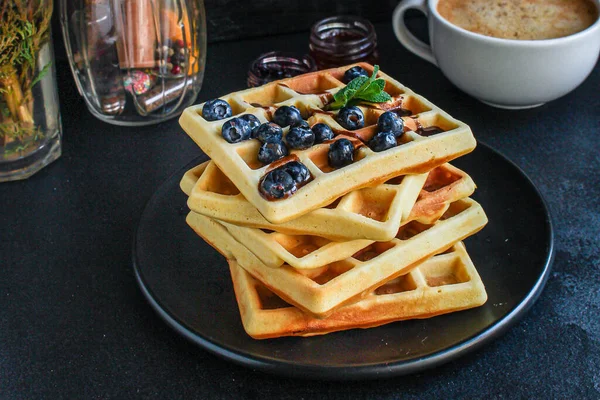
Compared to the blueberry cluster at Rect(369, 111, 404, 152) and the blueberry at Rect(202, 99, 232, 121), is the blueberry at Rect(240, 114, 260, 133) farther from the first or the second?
the blueberry cluster at Rect(369, 111, 404, 152)

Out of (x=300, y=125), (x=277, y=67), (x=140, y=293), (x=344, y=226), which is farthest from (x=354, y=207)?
(x=277, y=67)

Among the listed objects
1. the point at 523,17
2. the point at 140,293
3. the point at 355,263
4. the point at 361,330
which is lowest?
the point at 140,293

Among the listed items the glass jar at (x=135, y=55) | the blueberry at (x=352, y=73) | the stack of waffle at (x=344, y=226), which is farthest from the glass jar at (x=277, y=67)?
the stack of waffle at (x=344, y=226)

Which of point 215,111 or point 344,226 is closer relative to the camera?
point 344,226

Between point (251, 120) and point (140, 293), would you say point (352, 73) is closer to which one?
point (251, 120)

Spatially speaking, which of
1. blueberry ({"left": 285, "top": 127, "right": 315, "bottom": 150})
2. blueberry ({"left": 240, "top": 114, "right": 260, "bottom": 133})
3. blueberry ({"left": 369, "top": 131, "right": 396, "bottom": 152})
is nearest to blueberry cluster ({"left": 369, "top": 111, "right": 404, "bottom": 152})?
blueberry ({"left": 369, "top": 131, "right": 396, "bottom": 152})

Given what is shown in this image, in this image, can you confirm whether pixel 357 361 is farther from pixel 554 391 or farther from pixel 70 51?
pixel 70 51
